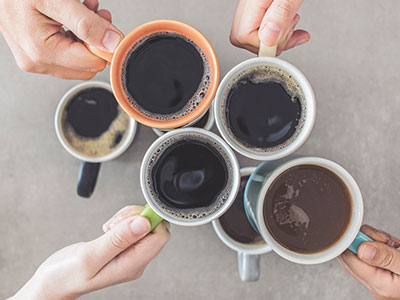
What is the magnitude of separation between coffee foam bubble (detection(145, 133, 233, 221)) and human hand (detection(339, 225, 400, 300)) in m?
0.28

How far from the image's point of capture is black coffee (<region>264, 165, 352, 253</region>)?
26.9 inches

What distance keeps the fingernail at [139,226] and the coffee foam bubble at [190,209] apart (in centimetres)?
4

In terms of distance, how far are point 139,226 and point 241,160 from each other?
1.39ft

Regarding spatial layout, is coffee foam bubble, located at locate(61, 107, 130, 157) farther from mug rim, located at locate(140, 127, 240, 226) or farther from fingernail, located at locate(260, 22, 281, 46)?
fingernail, located at locate(260, 22, 281, 46)

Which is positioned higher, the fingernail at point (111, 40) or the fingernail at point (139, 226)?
the fingernail at point (111, 40)

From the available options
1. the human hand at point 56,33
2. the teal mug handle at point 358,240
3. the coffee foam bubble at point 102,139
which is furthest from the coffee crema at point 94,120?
the teal mug handle at point 358,240

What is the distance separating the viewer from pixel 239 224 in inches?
36.3

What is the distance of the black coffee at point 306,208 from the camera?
2.24 ft

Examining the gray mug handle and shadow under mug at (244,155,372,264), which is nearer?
shadow under mug at (244,155,372,264)

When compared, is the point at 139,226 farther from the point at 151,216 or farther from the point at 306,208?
the point at 306,208

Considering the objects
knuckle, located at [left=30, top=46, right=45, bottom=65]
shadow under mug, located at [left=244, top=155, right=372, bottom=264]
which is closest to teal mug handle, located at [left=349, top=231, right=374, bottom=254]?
shadow under mug, located at [left=244, top=155, right=372, bottom=264]

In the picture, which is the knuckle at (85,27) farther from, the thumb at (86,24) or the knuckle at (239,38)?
the knuckle at (239,38)

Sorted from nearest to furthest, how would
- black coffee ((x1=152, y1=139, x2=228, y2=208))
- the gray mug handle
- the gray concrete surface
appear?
black coffee ((x1=152, y1=139, x2=228, y2=208)) < the gray mug handle < the gray concrete surface

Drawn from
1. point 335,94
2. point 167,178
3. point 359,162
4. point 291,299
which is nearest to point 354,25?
point 335,94
